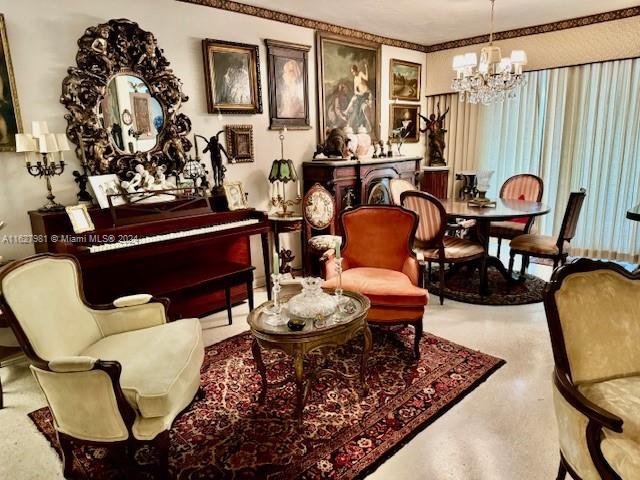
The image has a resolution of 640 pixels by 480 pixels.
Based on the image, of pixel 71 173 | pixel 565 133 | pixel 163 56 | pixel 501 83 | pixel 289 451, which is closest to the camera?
pixel 289 451

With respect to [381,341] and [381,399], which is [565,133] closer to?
[381,341]

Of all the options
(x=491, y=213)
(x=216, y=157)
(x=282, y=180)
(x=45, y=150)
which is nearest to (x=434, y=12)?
(x=491, y=213)

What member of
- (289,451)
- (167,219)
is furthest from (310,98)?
(289,451)

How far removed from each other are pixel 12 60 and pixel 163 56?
1.05 metres

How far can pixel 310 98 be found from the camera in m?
4.75

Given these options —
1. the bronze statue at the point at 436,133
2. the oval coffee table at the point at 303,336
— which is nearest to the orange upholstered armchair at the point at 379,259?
the oval coffee table at the point at 303,336

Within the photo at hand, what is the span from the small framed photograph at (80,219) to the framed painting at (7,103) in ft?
1.94

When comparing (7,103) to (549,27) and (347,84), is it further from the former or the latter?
(549,27)

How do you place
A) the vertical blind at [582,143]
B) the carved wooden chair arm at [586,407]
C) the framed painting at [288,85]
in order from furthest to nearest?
the vertical blind at [582,143] < the framed painting at [288,85] < the carved wooden chair arm at [586,407]

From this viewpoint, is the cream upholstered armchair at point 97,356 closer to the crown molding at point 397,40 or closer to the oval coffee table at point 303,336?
the oval coffee table at point 303,336

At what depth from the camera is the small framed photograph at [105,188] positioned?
314cm

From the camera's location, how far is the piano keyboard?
9.37 feet

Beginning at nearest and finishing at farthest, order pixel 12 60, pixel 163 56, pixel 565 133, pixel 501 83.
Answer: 1. pixel 12 60
2. pixel 163 56
3. pixel 501 83
4. pixel 565 133

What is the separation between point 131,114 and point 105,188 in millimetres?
666
